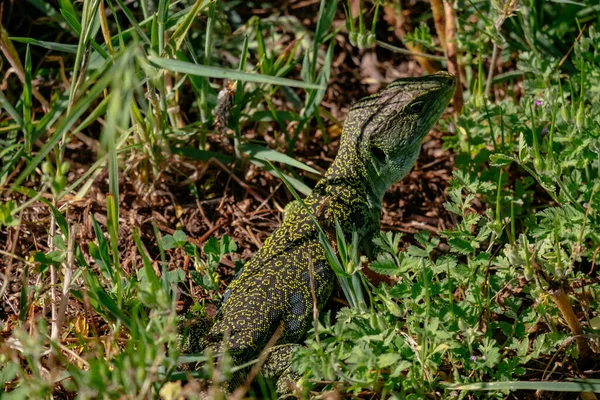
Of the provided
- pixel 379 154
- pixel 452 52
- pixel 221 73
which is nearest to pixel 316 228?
pixel 379 154

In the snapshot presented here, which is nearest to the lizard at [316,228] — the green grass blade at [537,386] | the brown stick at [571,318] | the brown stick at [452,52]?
the brown stick at [452,52]

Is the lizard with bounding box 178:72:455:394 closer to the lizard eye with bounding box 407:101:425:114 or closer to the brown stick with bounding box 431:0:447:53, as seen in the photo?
the lizard eye with bounding box 407:101:425:114

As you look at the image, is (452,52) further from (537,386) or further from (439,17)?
(537,386)

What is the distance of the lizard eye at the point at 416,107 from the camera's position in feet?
16.1

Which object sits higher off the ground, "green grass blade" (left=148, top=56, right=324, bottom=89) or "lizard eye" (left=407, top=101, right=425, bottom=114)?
"green grass blade" (left=148, top=56, right=324, bottom=89)

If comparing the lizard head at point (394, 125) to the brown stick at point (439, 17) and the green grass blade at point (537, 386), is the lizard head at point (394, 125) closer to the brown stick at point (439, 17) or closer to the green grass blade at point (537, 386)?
the brown stick at point (439, 17)

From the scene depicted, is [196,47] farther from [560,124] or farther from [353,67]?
[560,124]

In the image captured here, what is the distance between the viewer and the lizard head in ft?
16.1

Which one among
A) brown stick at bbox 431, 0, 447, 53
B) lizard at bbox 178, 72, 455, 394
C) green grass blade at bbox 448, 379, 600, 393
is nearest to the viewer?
green grass blade at bbox 448, 379, 600, 393

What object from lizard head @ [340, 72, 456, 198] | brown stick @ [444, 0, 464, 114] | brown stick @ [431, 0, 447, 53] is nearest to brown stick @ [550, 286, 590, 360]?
lizard head @ [340, 72, 456, 198]

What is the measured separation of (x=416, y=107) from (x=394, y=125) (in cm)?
19

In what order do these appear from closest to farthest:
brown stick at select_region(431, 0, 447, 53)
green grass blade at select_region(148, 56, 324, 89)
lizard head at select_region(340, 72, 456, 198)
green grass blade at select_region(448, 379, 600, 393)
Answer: green grass blade at select_region(448, 379, 600, 393), green grass blade at select_region(148, 56, 324, 89), lizard head at select_region(340, 72, 456, 198), brown stick at select_region(431, 0, 447, 53)

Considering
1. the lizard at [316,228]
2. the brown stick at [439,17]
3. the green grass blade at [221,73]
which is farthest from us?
the brown stick at [439,17]

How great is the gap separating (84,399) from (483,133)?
3244 mm
